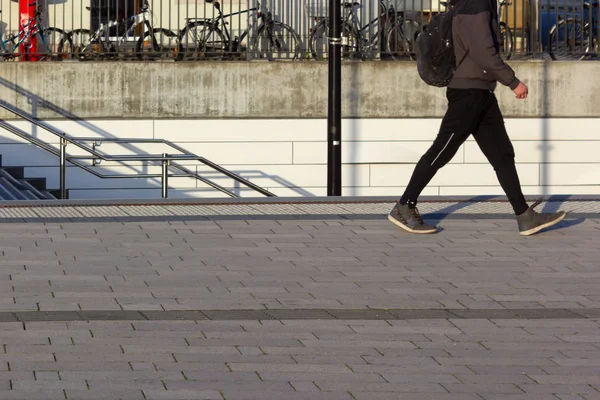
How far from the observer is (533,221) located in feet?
27.8

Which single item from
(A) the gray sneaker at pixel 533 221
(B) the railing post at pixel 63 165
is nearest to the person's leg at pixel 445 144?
(A) the gray sneaker at pixel 533 221

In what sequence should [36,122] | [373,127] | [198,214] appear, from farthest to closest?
1. [373,127]
2. [36,122]
3. [198,214]

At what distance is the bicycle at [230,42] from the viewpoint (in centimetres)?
1532

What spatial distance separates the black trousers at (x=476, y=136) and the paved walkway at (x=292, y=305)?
0.35 metres

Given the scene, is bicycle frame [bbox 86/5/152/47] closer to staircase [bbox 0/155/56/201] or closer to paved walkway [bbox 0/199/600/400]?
staircase [bbox 0/155/56/201]

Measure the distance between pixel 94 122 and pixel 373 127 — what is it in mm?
3213

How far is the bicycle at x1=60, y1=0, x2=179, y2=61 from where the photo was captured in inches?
599

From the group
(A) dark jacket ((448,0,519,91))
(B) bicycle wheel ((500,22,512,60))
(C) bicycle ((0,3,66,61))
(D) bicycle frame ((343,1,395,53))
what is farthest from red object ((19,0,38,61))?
(A) dark jacket ((448,0,519,91))

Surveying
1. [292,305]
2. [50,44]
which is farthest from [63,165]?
[292,305]

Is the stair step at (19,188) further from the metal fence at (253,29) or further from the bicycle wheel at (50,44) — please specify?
the metal fence at (253,29)

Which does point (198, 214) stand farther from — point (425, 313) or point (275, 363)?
point (275, 363)

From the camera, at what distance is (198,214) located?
934 centimetres

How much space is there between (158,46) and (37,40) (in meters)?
1.41

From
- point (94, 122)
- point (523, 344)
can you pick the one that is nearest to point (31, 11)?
point (94, 122)
